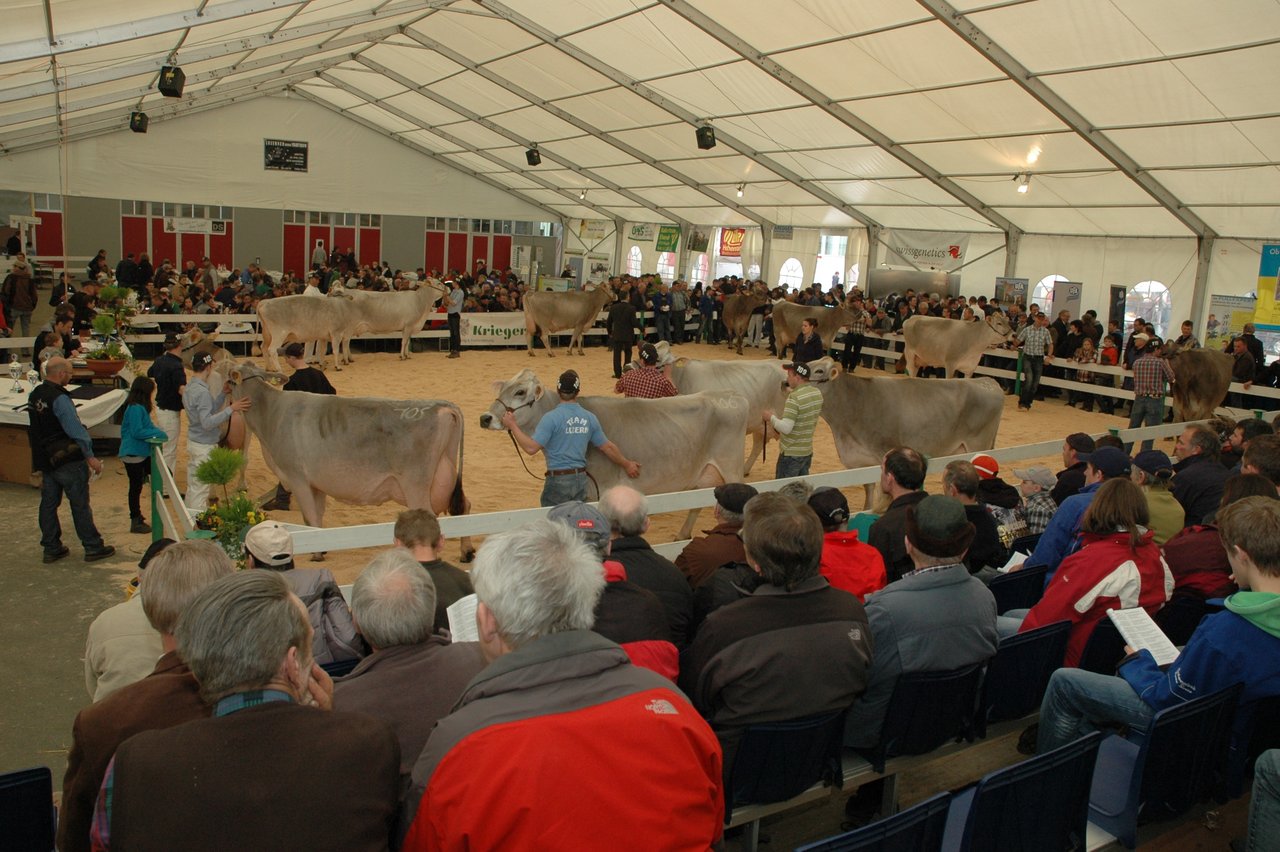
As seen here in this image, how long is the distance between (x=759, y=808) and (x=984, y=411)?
7.62m

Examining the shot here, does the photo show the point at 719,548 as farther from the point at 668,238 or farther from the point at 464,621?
the point at 668,238

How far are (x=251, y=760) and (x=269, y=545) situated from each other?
245 cm

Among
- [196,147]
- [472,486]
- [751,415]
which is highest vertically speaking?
[196,147]

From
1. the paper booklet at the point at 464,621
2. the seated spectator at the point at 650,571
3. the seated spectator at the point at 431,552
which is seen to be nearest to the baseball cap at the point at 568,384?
the seated spectator at the point at 431,552

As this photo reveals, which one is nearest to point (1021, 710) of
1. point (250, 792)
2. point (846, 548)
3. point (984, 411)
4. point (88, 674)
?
point (846, 548)

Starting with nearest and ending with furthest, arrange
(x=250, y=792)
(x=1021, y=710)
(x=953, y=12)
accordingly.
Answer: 1. (x=250, y=792)
2. (x=1021, y=710)
3. (x=953, y=12)

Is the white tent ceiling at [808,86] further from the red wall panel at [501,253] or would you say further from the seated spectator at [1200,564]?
the red wall panel at [501,253]

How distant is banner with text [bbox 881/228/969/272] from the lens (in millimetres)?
22016

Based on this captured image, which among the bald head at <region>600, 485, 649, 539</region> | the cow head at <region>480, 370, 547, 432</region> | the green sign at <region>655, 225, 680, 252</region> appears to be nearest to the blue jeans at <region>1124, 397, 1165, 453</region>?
the cow head at <region>480, 370, 547, 432</region>

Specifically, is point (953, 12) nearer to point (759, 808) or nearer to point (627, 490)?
point (627, 490)

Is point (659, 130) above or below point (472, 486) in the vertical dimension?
above

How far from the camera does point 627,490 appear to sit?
4.07 meters

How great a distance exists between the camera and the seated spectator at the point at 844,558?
168 inches

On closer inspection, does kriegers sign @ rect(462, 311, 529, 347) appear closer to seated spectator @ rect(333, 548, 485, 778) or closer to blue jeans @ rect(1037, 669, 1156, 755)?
blue jeans @ rect(1037, 669, 1156, 755)
